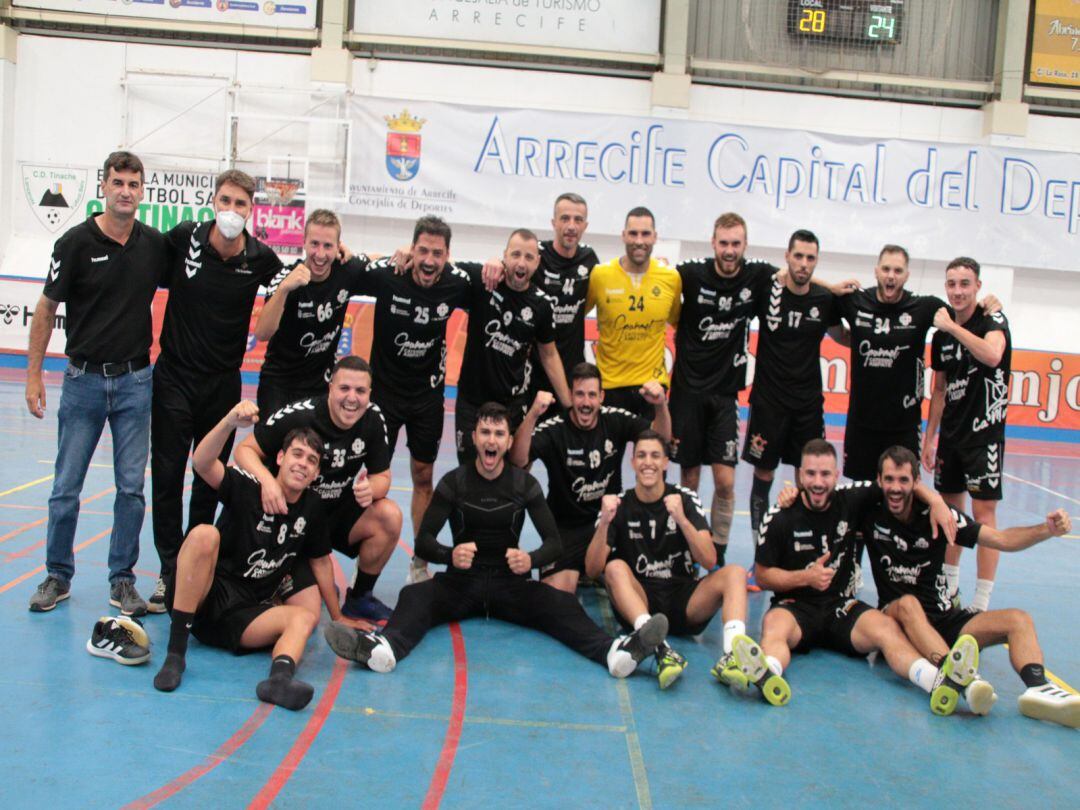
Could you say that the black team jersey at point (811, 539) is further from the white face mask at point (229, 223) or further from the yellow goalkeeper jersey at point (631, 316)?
the white face mask at point (229, 223)

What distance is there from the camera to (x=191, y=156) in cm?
1848

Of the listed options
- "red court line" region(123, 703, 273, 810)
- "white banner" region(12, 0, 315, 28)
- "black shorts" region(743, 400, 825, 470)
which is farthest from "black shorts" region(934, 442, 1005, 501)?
"white banner" region(12, 0, 315, 28)

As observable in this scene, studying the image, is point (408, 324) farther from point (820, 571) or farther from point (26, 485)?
point (26, 485)

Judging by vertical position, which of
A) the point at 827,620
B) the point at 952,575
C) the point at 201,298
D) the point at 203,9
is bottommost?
the point at 827,620

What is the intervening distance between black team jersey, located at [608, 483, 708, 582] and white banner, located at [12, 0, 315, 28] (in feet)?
51.1

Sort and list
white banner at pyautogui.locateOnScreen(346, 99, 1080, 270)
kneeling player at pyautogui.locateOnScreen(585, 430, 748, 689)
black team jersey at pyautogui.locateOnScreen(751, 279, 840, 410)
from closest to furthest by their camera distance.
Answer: kneeling player at pyautogui.locateOnScreen(585, 430, 748, 689)
black team jersey at pyautogui.locateOnScreen(751, 279, 840, 410)
white banner at pyautogui.locateOnScreen(346, 99, 1080, 270)

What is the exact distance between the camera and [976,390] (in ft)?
22.1

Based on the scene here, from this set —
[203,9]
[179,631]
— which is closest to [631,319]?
[179,631]

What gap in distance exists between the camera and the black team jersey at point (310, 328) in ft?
20.7

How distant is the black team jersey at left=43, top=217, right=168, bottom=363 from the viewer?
5504mm

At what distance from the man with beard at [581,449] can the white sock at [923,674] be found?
7.08 feet

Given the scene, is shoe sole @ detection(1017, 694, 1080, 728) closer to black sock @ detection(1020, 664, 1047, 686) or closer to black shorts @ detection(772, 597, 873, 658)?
black sock @ detection(1020, 664, 1047, 686)

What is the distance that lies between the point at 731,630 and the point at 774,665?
0.31 meters

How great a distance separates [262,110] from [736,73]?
9.18 meters
